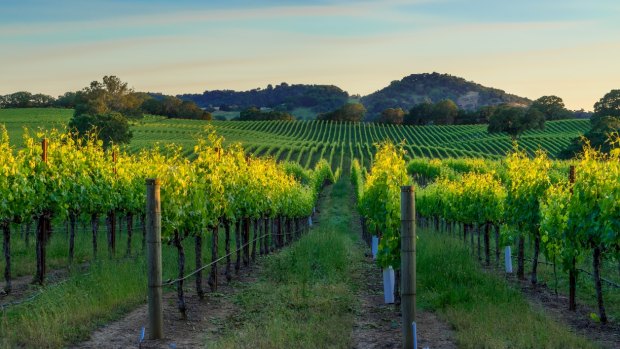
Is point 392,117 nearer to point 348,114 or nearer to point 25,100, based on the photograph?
point 348,114

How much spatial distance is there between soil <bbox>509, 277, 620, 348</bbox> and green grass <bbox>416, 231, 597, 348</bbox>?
57 centimetres

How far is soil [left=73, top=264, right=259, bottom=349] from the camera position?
34.8 feet

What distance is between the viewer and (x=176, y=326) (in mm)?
12070

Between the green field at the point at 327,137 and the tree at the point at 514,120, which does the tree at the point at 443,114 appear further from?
the tree at the point at 514,120

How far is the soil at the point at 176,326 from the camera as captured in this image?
10594 mm

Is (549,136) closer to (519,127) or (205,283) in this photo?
(519,127)

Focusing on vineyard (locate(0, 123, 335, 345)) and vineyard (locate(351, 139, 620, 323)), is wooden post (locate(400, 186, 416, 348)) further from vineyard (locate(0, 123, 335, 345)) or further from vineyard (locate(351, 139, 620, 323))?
vineyard (locate(0, 123, 335, 345))

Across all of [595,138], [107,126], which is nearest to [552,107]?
[595,138]

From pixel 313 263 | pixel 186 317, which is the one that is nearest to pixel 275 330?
pixel 186 317

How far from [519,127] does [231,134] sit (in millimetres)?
41924

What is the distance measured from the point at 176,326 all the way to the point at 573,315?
7852 mm

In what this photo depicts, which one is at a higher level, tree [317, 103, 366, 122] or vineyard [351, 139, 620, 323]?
tree [317, 103, 366, 122]

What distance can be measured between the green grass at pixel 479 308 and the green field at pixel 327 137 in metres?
57.5

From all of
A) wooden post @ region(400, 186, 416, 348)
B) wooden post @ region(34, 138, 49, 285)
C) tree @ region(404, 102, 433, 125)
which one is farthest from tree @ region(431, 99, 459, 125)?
wooden post @ region(400, 186, 416, 348)
